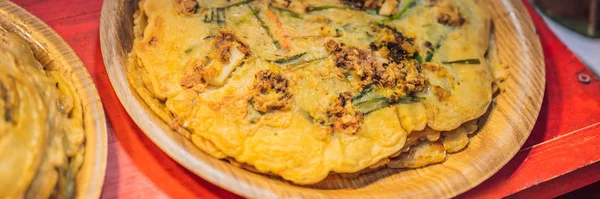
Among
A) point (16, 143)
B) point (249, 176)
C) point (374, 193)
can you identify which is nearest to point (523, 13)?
point (374, 193)

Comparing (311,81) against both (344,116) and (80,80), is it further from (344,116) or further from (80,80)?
(80,80)

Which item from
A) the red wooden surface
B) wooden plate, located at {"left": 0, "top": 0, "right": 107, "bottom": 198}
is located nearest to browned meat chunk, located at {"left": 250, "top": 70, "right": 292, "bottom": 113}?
the red wooden surface

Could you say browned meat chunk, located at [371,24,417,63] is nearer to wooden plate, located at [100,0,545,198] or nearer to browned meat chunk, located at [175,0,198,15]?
wooden plate, located at [100,0,545,198]

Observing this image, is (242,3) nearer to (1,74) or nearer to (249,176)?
(249,176)

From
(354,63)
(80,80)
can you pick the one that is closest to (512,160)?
(354,63)

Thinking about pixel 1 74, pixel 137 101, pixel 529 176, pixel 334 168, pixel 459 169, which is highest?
pixel 1 74

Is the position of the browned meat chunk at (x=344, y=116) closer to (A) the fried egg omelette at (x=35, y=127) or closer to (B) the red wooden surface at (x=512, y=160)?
(B) the red wooden surface at (x=512, y=160)
